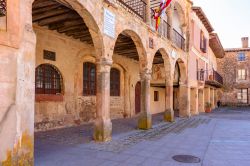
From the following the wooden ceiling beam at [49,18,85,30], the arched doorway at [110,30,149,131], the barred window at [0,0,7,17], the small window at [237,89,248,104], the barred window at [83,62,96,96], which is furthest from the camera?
the small window at [237,89,248,104]

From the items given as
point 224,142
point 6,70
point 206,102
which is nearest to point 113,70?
point 224,142

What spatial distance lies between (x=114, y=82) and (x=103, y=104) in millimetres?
6780

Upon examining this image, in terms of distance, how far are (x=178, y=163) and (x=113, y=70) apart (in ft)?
30.2

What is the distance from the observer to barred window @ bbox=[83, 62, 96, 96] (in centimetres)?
1139

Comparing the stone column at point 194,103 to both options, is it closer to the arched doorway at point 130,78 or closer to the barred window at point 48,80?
the arched doorway at point 130,78

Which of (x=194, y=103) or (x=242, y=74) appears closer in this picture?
(x=194, y=103)

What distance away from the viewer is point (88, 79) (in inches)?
459

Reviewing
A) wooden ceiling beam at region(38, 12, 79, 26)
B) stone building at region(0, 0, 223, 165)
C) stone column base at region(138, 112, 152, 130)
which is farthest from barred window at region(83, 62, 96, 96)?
wooden ceiling beam at region(38, 12, 79, 26)

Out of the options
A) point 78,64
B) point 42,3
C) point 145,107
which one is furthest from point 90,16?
point 145,107

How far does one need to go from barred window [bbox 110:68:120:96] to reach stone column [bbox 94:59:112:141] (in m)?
6.36

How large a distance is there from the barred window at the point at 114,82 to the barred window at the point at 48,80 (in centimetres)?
438

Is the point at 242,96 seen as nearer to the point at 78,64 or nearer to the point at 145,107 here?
the point at 145,107

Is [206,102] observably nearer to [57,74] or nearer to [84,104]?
[84,104]

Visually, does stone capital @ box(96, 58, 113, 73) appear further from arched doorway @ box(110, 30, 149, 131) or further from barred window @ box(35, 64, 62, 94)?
arched doorway @ box(110, 30, 149, 131)
